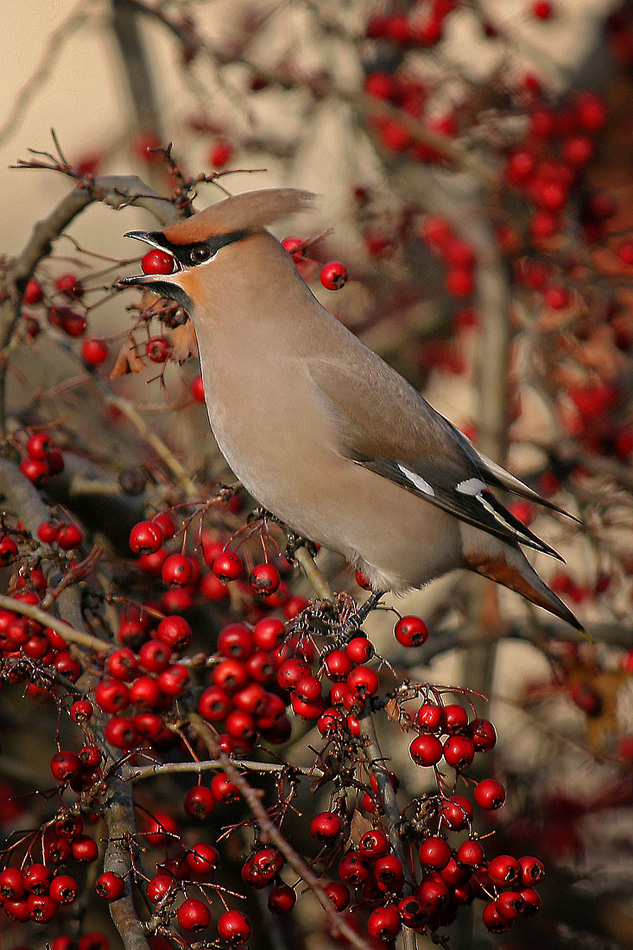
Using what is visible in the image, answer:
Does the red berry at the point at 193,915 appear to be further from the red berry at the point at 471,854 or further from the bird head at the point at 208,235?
the bird head at the point at 208,235

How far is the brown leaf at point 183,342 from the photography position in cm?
196

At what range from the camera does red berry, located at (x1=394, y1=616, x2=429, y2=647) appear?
177 centimetres

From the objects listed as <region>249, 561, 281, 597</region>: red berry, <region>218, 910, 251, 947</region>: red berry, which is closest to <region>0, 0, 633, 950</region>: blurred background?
<region>249, 561, 281, 597</region>: red berry

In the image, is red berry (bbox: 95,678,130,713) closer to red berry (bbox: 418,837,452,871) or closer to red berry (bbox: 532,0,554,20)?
red berry (bbox: 418,837,452,871)

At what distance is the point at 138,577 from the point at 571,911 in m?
1.69

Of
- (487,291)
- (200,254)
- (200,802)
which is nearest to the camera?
(200,802)

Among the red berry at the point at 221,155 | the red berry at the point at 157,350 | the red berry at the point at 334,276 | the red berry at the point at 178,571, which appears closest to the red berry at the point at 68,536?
the red berry at the point at 178,571

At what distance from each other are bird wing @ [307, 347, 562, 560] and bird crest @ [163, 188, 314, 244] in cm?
35

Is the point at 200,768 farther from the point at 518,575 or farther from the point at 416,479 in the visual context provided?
the point at 518,575

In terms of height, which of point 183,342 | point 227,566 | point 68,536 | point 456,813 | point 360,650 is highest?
point 183,342

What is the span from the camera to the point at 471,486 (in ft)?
7.87

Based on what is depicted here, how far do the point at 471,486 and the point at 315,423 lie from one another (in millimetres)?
472

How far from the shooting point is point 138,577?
2.02m

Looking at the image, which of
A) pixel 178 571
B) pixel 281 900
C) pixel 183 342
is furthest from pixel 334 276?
pixel 281 900
